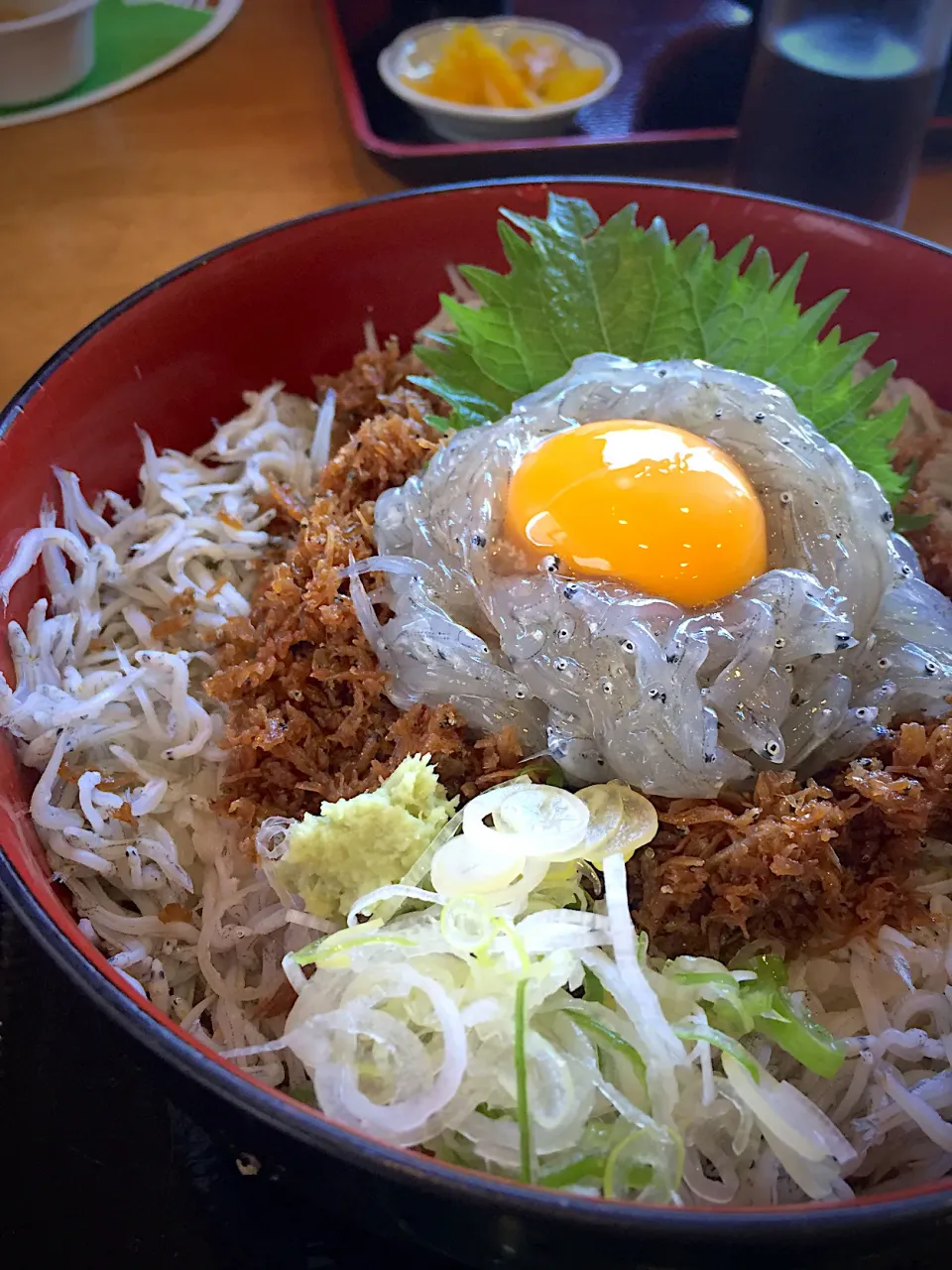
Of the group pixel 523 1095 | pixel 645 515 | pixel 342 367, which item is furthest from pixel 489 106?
pixel 523 1095

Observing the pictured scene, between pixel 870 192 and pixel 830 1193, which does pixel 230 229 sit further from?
pixel 830 1193

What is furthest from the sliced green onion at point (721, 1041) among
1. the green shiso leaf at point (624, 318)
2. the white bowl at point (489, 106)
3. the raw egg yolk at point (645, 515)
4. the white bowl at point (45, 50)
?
the white bowl at point (45, 50)

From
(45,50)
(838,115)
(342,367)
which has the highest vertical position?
(838,115)

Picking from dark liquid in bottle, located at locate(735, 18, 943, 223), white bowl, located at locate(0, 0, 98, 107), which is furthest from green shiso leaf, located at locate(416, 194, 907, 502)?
white bowl, located at locate(0, 0, 98, 107)

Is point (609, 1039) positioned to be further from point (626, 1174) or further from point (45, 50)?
point (45, 50)

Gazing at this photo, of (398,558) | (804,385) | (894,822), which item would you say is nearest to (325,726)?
(398,558)
